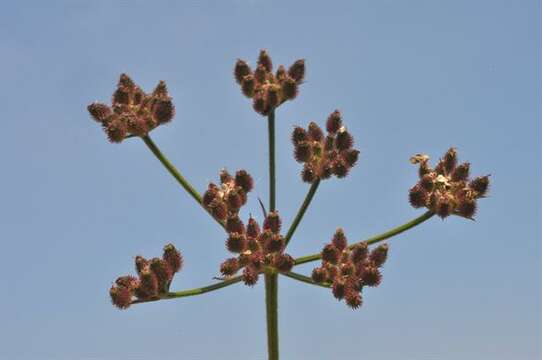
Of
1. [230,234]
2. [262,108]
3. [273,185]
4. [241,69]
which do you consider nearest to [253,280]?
[230,234]

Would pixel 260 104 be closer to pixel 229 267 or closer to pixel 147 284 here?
pixel 229 267

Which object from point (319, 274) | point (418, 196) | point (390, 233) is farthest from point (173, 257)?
point (418, 196)

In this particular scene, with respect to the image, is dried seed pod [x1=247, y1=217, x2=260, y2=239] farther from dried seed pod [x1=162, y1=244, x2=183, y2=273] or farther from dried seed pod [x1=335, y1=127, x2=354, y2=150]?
dried seed pod [x1=335, y1=127, x2=354, y2=150]

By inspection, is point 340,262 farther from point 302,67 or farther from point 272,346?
point 302,67

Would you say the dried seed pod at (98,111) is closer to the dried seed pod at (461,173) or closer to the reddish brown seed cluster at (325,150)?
the reddish brown seed cluster at (325,150)

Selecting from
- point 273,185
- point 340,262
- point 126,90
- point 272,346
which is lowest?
point 272,346

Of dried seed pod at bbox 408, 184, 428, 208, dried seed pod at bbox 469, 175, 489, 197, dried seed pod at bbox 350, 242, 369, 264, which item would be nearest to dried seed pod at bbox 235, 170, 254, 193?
dried seed pod at bbox 350, 242, 369, 264

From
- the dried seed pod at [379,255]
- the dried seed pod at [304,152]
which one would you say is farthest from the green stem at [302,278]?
the dried seed pod at [304,152]
